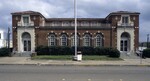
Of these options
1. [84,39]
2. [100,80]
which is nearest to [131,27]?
[84,39]

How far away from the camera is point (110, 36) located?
47.8 metres

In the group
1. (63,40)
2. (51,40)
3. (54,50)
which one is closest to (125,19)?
(63,40)

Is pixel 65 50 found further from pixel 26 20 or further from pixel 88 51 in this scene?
pixel 26 20

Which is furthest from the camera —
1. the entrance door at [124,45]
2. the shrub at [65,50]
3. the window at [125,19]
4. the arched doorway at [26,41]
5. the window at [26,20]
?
the arched doorway at [26,41]

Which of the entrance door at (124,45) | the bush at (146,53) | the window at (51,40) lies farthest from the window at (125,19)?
the window at (51,40)

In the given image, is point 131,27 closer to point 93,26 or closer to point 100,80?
point 93,26

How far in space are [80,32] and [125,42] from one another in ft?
28.0

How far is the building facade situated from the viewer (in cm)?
4762

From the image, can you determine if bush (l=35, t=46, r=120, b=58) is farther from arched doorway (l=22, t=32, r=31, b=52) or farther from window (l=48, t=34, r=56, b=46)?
arched doorway (l=22, t=32, r=31, b=52)

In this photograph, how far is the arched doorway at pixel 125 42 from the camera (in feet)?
158

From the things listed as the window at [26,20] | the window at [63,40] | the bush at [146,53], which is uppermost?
the window at [26,20]

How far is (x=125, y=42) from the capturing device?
48.7 metres

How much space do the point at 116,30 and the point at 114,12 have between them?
325cm

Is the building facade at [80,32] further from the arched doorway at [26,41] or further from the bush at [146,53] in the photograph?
the bush at [146,53]
